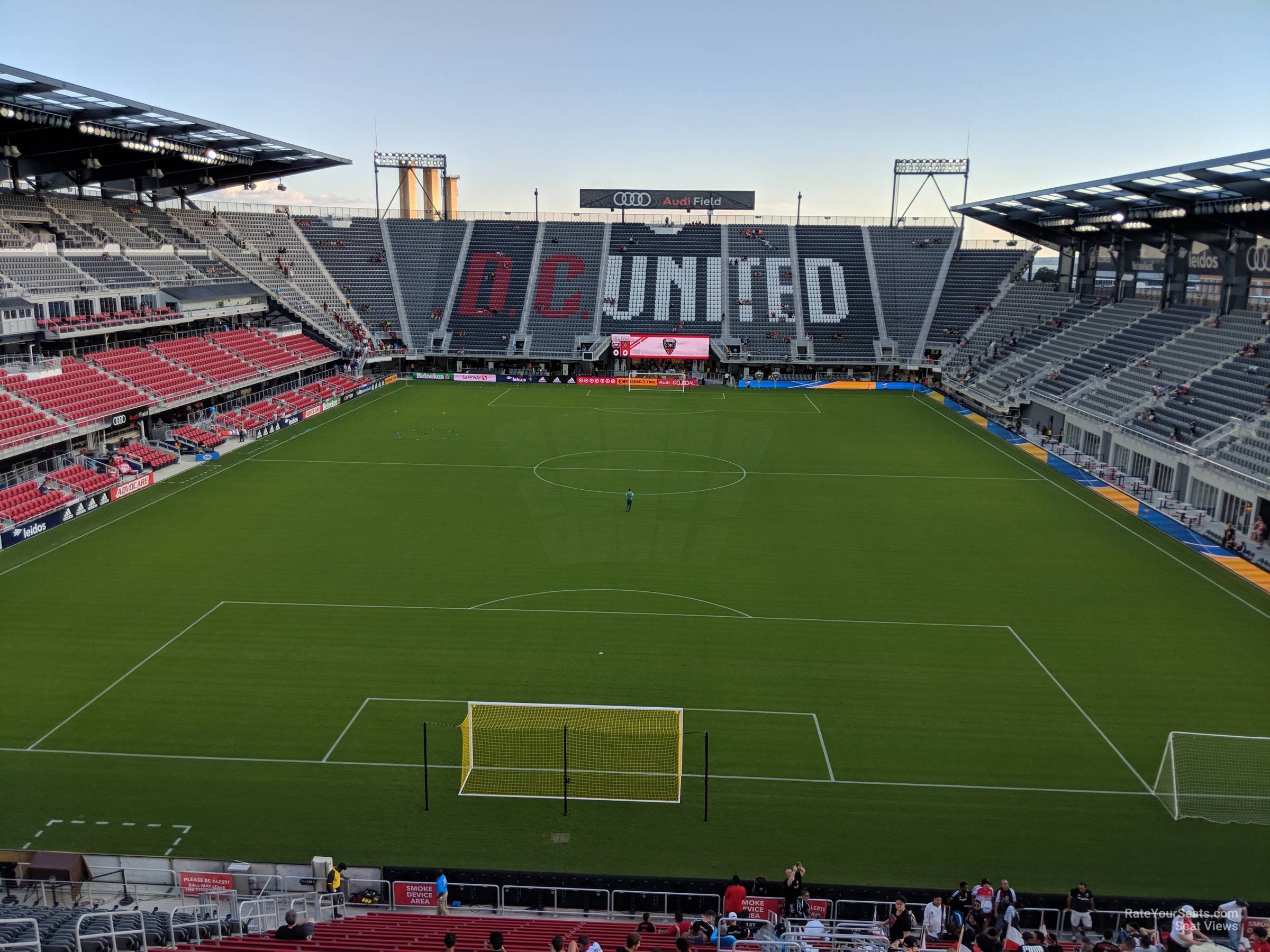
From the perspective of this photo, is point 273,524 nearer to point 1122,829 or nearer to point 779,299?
point 1122,829

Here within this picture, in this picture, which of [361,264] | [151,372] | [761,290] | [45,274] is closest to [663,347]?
[761,290]

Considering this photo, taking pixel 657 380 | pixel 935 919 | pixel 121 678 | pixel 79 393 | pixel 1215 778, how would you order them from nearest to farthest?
pixel 935 919
pixel 1215 778
pixel 121 678
pixel 79 393
pixel 657 380

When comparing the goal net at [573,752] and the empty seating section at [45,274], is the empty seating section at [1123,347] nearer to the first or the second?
the goal net at [573,752]

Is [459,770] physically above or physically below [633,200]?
below

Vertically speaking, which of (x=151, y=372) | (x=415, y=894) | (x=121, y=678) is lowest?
(x=415, y=894)

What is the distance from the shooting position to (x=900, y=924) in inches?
446

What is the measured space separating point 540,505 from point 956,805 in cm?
2040

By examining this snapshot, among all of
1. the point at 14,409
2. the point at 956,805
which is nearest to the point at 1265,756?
Answer: the point at 956,805

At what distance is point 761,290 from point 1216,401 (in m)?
41.8

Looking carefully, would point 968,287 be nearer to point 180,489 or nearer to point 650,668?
point 180,489

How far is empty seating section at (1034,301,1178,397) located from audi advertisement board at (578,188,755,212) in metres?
37.2

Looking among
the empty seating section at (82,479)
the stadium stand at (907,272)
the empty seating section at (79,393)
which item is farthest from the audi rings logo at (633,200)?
the empty seating section at (82,479)

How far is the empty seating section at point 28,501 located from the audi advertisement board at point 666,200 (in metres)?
57.7

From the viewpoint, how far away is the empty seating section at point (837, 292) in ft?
229
